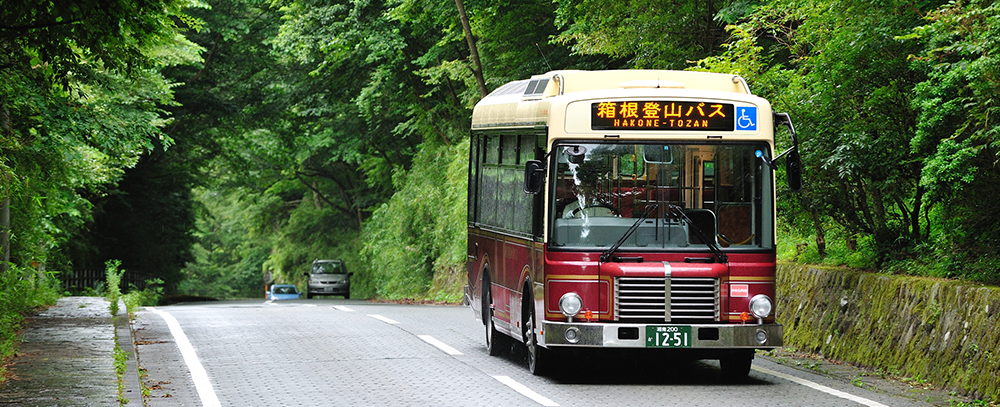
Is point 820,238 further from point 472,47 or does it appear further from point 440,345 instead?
point 472,47

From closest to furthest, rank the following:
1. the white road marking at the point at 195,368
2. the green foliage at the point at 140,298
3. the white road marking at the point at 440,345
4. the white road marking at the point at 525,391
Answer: the white road marking at the point at 525,391
the white road marking at the point at 195,368
the white road marking at the point at 440,345
the green foliage at the point at 140,298

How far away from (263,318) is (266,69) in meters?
22.3

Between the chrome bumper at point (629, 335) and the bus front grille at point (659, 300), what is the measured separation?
0.34ft

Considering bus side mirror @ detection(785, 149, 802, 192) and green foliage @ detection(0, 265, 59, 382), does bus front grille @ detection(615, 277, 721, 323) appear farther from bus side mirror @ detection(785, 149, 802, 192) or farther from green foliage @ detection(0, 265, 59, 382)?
green foliage @ detection(0, 265, 59, 382)

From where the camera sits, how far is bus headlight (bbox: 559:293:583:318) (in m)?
11.1

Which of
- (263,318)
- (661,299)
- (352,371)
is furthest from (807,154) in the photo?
(263,318)

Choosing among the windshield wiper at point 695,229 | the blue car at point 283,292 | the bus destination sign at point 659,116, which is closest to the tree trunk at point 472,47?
the bus destination sign at point 659,116

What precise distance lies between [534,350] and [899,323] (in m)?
3.80

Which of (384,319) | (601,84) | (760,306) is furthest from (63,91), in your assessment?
(384,319)

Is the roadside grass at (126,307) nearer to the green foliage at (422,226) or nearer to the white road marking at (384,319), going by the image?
the white road marking at (384,319)

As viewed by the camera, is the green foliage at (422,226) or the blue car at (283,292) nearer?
the green foliage at (422,226)

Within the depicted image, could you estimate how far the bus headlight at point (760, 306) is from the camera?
1120cm

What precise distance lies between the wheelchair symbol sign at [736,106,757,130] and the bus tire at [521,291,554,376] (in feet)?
8.83

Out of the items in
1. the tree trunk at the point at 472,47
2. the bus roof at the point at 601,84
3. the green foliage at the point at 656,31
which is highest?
the tree trunk at the point at 472,47
